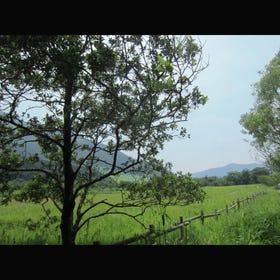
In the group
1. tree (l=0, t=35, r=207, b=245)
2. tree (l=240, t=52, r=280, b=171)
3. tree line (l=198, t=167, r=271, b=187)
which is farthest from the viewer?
tree line (l=198, t=167, r=271, b=187)

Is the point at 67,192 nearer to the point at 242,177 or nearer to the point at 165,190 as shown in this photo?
the point at 165,190

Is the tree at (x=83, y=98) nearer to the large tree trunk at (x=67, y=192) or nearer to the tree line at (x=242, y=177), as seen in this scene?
the large tree trunk at (x=67, y=192)

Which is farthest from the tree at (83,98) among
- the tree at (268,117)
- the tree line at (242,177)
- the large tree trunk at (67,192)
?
the tree line at (242,177)

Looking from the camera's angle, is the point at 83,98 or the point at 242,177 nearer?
the point at 83,98

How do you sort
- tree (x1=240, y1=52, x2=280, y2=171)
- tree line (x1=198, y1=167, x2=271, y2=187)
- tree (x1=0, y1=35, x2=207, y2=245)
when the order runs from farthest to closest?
1. tree line (x1=198, y1=167, x2=271, y2=187)
2. tree (x1=240, y1=52, x2=280, y2=171)
3. tree (x1=0, y1=35, x2=207, y2=245)

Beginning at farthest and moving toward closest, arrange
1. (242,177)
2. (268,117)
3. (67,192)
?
(242,177) < (268,117) < (67,192)

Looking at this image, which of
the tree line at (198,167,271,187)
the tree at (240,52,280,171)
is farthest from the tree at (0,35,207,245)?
the tree line at (198,167,271,187)

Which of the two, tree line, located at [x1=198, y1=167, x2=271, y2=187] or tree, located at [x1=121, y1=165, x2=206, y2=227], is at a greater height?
tree line, located at [x1=198, y1=167, x2=271, y2=187]

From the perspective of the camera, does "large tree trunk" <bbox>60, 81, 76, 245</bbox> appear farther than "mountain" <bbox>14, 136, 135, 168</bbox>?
No

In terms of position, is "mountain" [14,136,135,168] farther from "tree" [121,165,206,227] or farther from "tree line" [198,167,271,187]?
"tree line" [198,167,271,187]

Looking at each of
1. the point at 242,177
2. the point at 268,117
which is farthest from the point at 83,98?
the point at 242,177
